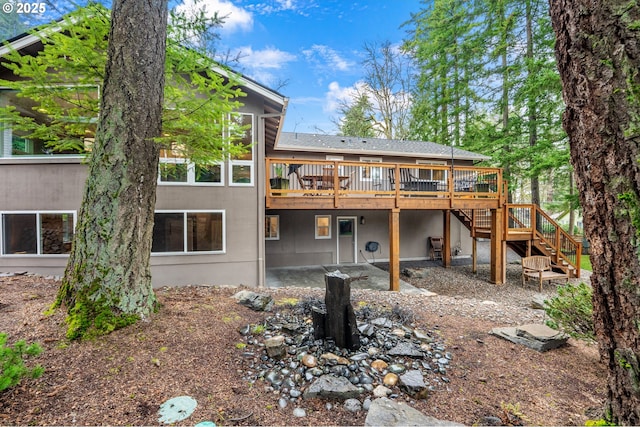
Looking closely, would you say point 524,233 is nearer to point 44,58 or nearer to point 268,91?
point 268,91

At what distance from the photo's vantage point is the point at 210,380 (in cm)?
245

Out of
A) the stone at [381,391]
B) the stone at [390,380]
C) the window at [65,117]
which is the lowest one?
the stone at [381,391]

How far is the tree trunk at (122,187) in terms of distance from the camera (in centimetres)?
312

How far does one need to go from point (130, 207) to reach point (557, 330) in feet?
17.9

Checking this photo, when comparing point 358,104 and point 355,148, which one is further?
point 358,104

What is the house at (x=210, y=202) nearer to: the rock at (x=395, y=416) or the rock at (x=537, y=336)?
the rock at (x=537, y=336)

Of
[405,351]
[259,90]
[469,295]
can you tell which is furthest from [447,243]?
[405,351]

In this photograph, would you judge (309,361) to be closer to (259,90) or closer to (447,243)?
(259,90)

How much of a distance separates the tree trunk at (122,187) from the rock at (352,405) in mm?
2544

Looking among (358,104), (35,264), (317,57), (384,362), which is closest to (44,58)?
(35,264)

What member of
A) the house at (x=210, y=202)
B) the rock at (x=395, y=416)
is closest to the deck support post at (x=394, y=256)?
the house at (x=210, y=202)

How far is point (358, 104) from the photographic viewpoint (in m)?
19.7

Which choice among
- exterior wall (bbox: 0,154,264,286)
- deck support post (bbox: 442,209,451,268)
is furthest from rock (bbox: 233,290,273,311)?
deck support post (bbox: 442,209,451,268)

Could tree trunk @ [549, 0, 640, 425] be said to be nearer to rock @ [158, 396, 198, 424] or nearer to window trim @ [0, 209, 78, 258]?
rock @ [158, 396, 198, 424]
